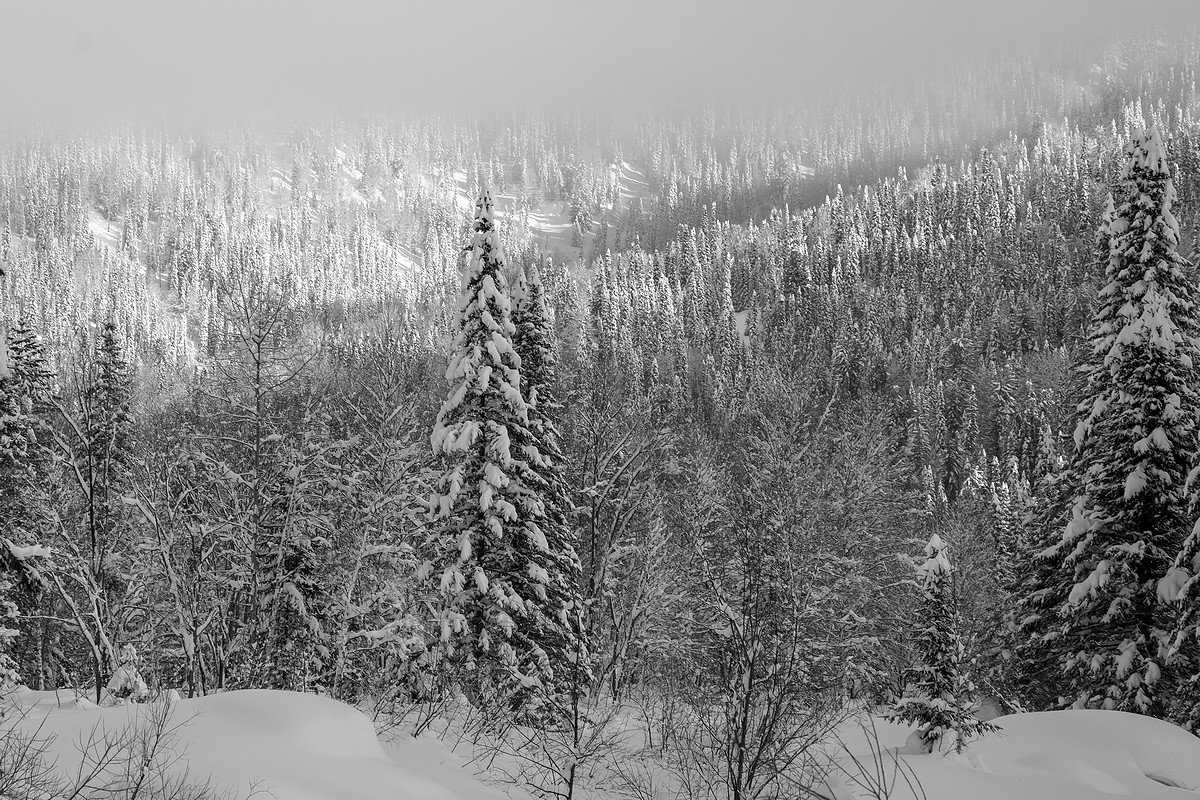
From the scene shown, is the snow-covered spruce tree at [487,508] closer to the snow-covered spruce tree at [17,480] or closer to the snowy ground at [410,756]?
the snowy ground at [410,756]

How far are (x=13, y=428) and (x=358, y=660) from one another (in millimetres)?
11841

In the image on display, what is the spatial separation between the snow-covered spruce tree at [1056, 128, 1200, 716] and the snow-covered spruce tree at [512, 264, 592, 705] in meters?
11.4

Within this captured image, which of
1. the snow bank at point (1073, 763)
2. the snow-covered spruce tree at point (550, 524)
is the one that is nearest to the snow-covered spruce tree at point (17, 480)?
the snow-covered spruce tree at point (550, 524)

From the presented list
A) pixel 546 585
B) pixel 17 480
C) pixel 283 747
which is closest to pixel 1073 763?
pixel 283 747

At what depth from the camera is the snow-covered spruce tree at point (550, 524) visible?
17125mm

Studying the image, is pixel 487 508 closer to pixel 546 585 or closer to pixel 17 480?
pixel 546 585

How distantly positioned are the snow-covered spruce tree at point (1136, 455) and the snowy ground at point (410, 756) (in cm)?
548

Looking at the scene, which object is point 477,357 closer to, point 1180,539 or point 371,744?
point 371,744

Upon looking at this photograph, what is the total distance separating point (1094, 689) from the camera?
54.7 feet

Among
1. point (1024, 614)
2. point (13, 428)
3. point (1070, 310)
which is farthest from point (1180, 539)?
point (1070, 310)

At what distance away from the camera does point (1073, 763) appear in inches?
403

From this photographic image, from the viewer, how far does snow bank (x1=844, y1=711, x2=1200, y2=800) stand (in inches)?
367

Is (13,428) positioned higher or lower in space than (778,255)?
lower

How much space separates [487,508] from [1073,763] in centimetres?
1114
